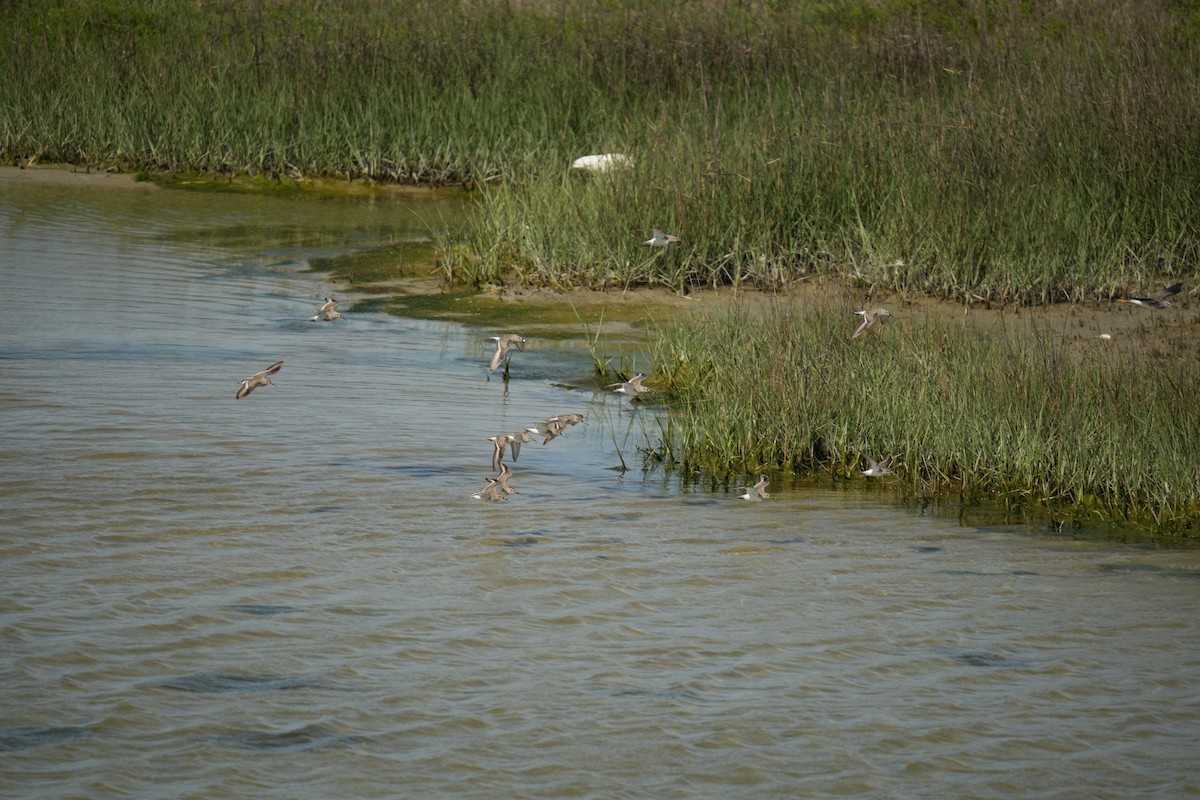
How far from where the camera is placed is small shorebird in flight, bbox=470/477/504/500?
6.10 metres

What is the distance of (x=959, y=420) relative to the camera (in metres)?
6.69

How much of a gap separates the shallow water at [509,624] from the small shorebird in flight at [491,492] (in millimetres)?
63

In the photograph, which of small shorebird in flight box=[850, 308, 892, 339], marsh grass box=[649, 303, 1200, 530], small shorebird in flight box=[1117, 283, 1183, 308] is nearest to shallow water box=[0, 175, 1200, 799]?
marsh grass box=[649, 303, 1200, 530]

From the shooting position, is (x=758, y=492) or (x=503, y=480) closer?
(x=503, y=480)

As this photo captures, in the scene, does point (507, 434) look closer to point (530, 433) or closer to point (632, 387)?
point (530, 433)

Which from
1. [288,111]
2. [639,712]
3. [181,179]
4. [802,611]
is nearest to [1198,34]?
[288,111]

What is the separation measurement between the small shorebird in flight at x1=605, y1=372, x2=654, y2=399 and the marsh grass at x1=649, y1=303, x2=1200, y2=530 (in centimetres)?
37

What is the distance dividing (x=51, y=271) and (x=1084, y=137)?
767 centimetres

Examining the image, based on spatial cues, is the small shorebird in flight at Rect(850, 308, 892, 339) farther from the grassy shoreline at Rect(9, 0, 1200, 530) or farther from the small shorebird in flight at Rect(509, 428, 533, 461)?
the small shorebird in flight at Rect(509, 428, 533, 461)

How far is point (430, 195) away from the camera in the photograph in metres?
15.9

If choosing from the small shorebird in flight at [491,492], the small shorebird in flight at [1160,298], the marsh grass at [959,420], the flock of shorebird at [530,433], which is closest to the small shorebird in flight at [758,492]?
the flock of shorebird at [530,433]

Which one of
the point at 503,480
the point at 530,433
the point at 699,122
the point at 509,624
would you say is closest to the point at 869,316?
the point at 530,433

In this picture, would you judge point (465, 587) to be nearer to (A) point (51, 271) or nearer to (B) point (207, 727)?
(B) point (207, 727)

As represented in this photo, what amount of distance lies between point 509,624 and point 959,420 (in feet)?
8.85
